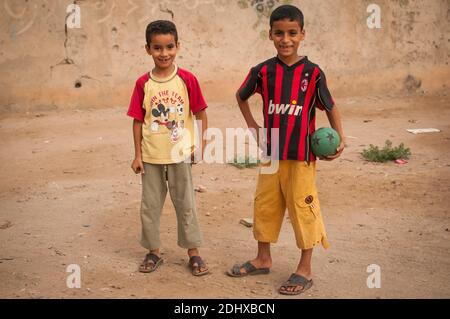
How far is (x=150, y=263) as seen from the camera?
3773mm

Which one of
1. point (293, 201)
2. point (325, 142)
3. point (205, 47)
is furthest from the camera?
point (205, 47)

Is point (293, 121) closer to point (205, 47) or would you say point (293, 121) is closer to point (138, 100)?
point (138, 100)

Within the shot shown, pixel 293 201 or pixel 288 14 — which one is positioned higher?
pixel 288 14

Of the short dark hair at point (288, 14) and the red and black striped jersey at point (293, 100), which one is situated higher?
the short dark hair at point (288, 14)

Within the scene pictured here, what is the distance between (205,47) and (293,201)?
228 inches

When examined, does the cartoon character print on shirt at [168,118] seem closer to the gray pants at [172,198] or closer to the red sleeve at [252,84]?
the gray pants at [172,198]

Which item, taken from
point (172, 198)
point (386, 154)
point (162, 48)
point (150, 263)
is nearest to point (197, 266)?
point (150, 263)

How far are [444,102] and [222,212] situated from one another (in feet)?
17.9

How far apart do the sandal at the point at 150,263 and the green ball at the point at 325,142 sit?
1.19 meters

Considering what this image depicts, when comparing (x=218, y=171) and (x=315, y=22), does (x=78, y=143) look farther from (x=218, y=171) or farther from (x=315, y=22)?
(x=315, y=22)

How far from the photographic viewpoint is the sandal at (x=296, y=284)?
11.3 ft

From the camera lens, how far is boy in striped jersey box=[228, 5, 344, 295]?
3.38m

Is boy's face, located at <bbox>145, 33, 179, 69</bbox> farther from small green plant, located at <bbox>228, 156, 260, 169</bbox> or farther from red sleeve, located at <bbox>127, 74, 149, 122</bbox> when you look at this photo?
small green plant, located at <bbox>228, 156, 260, 169</bbox>

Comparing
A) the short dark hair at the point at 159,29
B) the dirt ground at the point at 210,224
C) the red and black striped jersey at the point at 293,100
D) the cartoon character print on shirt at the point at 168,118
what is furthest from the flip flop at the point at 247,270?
the short dark hair at the point at 159,29
